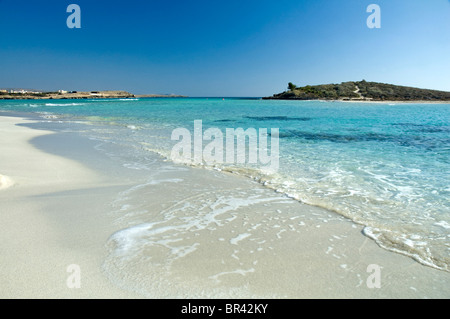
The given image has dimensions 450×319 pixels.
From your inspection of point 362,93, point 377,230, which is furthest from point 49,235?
point 362,93

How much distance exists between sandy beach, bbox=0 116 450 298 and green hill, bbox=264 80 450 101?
322 feet

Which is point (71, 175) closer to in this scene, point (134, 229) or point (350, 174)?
point (134, 229)

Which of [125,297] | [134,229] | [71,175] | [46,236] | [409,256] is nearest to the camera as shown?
[125,297]

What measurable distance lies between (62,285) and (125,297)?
2.06ft

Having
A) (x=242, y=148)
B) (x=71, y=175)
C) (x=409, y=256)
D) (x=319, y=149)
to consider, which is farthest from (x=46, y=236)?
(x=319, y=149)

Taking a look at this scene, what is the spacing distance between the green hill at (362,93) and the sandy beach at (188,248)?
322 ft

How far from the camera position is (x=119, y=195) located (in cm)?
502

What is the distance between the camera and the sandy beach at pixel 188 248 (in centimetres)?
253

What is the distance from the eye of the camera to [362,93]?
10162 centimetres

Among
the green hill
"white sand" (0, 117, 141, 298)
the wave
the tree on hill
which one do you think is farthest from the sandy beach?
the tree on hill

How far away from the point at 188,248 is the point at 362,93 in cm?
11426

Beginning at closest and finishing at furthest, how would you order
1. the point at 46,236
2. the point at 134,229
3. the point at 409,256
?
the point at 409,256 < the point at 46,236 < the point at 134,229

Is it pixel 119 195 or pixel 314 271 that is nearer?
pixel 314 271

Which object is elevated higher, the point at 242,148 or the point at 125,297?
the point at 242,148
